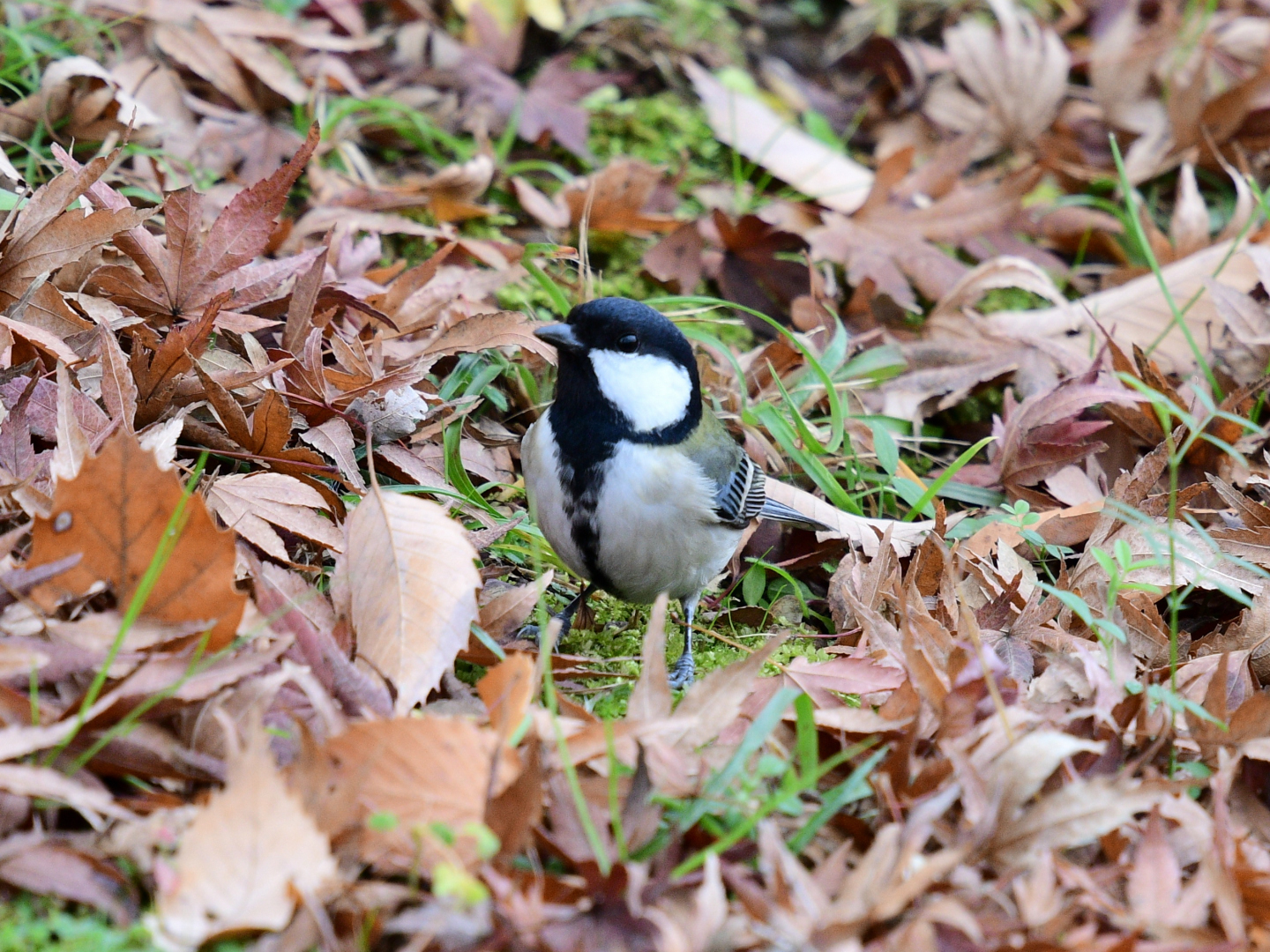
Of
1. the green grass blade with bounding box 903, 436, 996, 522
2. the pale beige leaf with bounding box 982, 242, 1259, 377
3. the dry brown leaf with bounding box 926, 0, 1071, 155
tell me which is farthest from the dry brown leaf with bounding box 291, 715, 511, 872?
the dry brown leaf with bounding box 926, 0, 1071, 155

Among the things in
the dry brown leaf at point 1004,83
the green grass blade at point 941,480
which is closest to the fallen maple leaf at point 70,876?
the green grass blade at point 941,480

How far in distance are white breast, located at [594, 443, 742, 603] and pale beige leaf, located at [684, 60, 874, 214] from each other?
2484 millimetres

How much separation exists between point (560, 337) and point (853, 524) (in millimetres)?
1226

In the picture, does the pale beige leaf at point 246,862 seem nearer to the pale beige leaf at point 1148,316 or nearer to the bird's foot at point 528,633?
the bird's foot at point 528,633

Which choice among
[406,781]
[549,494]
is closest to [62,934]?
[406,781]

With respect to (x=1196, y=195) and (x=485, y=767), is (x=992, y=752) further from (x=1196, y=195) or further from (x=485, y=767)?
(x=1196, y=195)

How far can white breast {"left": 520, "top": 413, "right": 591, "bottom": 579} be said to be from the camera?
330 cm

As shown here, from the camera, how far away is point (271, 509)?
9.61 feet

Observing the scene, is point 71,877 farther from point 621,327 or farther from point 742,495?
point 742,495

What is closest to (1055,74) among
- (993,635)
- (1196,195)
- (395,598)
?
(1196,195)

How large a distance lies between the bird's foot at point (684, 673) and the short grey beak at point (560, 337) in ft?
3.23

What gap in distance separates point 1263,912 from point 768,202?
3838 mm

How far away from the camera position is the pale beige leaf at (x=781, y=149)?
215 inches

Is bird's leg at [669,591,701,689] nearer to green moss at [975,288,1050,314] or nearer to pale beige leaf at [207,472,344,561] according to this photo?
pale beige leaf at [207,472,344,561]
